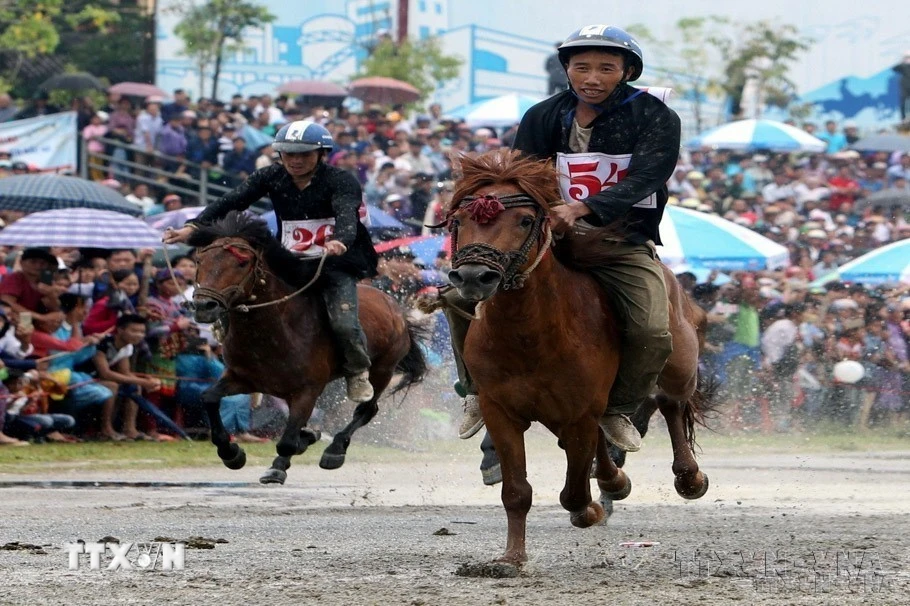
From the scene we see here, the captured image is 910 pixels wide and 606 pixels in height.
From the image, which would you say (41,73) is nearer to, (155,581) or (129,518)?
(129,518)

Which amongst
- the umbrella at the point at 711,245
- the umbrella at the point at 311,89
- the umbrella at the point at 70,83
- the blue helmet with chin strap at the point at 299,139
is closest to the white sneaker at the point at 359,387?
the blue helmet with chin strap at the point at 299,139

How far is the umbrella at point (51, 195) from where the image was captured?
17172 millimetres

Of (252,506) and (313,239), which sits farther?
(313,239)

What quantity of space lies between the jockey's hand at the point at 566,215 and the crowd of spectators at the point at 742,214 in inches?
248

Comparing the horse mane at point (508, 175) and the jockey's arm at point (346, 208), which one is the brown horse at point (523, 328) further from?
the jockey's arm at point (346, 208)

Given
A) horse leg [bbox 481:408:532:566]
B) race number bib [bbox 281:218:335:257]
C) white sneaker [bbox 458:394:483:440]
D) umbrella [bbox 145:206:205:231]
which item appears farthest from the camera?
umbrella [bbox 145:206:205:231]

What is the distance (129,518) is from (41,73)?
2131cm

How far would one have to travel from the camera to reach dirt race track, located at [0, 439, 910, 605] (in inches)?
271

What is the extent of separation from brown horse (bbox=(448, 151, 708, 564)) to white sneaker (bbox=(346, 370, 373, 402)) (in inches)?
167

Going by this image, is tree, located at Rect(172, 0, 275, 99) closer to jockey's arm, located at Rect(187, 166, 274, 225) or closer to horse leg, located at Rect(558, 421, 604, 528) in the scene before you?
jockey's arm, located at Rect(187, 166, 274, 225)

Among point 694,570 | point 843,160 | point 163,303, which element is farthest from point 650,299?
point 843,160

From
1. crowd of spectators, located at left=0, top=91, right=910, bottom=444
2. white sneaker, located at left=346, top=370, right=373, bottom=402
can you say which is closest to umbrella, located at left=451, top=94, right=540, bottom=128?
crowd of spectators, located at left=0, top=91, right=910, bottom=444

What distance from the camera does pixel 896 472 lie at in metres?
15.0

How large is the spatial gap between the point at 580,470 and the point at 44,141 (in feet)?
47.2
